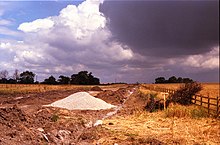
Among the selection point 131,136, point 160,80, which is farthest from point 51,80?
point 131,136

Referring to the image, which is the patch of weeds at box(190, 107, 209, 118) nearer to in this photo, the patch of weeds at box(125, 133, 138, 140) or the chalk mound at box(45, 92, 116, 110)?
the patch of weeds at box(125, 133, 138, 140)

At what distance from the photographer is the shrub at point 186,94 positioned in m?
31.5

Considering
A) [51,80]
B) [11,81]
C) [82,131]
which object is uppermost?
[51,80]

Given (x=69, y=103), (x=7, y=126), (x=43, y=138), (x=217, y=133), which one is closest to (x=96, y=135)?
(x=43, y=138)

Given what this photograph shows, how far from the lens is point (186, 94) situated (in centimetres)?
3152

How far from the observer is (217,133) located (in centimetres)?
1734

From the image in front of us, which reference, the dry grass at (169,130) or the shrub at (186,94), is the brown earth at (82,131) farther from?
the shrub at (186,94)

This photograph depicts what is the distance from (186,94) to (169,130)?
13.9 metres

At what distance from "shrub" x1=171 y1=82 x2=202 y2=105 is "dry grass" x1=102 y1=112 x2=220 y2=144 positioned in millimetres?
8131

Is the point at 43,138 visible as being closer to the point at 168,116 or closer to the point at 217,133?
the point at 217,133

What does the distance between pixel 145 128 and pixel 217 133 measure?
11.0 feet

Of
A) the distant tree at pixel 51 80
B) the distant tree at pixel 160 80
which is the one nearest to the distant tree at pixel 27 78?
the distant tree at pixel 51 80

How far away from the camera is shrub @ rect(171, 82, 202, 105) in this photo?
31484 mm

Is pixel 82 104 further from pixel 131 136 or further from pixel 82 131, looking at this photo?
pixel 131 136
